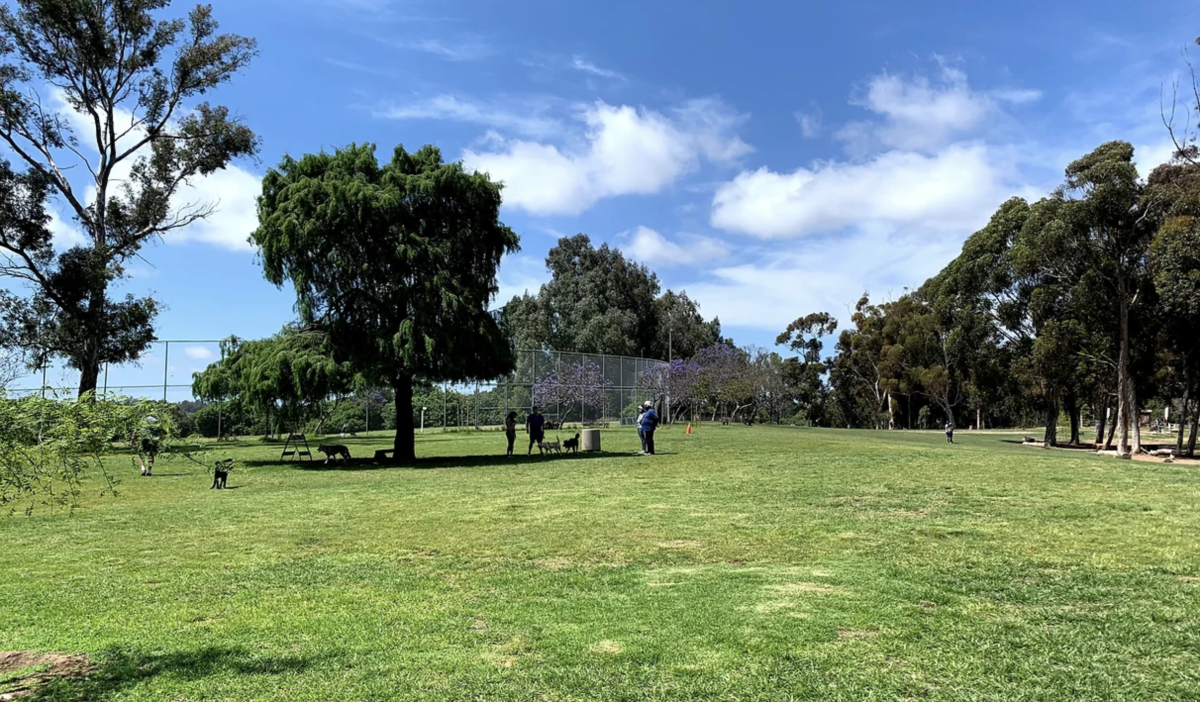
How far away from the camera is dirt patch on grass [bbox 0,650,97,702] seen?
4.06 m

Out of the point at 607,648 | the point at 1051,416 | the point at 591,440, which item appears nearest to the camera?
the point at 607,648

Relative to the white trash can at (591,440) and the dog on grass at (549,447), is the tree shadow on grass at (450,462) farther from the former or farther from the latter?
the white trash can at (591,440)

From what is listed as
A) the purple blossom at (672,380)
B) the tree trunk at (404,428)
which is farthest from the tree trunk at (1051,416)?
the tree trunk at (404,428)

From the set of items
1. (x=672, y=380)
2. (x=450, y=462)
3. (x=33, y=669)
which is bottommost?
(x=450, y=462)

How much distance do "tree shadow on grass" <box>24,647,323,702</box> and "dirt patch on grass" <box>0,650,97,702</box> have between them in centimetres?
6

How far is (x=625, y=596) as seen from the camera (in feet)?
19.6

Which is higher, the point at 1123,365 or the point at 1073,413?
the point at 1123,365

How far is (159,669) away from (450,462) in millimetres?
16017

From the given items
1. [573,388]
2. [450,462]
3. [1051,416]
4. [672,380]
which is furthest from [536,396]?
[1051,416]

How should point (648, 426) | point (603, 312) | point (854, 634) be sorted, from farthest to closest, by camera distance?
point (603, 312) → point (648, 426) → point (854, 634)

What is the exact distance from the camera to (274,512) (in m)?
11.3

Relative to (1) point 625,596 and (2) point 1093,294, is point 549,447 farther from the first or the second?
(2) point 1093,294

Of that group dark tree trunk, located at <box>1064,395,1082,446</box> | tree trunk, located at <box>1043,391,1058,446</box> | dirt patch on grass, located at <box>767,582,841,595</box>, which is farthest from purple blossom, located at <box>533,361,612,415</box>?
dirt patch on grass, located at <box>767,582,841,595</box>

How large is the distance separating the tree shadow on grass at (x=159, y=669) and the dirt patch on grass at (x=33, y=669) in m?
0.06
